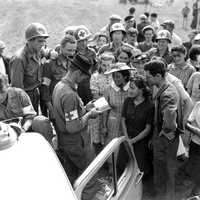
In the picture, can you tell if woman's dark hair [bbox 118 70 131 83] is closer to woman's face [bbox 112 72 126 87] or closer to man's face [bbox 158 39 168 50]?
woman's face [bbox 112 72 126 87]

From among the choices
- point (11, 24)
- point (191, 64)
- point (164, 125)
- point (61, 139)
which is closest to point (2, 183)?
point (61, 139)

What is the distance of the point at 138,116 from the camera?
4.35 meters

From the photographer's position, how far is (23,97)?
12.6 feet

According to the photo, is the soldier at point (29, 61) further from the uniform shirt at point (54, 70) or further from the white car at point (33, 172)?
the white car at point (33, 172)

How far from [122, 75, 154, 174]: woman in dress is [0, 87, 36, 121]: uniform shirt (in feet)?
4.25

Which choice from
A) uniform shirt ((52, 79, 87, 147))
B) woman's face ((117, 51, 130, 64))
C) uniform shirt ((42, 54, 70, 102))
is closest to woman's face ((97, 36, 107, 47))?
woman's face ((117, 51, 130, 64))

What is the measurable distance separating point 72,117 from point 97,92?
4.65 feet

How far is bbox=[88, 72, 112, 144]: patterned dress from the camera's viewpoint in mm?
4820

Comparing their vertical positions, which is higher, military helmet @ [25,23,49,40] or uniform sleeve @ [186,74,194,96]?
military helmet @ [25,23,49,40]

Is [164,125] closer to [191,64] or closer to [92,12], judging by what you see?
[191,64]

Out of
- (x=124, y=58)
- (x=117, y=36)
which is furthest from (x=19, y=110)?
(x=117, y=36)

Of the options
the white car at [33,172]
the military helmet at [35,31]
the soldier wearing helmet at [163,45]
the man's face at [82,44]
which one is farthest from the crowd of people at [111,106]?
the white car at [33,172]

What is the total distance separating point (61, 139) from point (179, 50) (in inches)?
97.5

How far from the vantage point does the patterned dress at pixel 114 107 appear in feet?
15.0
